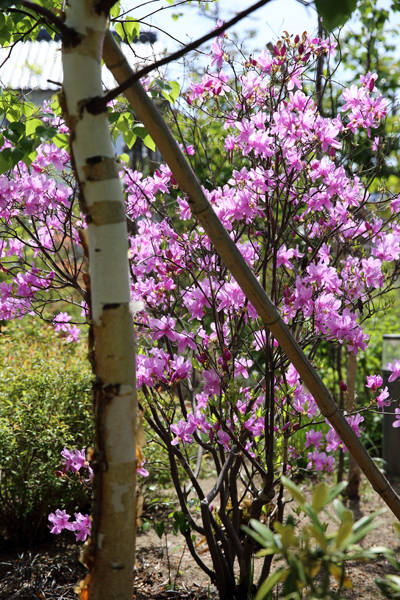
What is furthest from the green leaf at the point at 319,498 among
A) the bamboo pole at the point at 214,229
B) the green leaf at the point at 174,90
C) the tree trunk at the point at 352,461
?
the tree trunk at the point at 352,461

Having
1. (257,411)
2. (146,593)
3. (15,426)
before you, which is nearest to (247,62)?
(257,411)

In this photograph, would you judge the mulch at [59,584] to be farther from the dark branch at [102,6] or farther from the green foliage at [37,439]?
the dark branch at [102,6]

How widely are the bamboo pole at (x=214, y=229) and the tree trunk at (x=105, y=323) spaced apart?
22 centimetres

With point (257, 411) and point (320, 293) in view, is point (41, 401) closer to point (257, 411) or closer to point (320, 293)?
point (257, 411)

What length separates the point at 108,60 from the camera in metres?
1.44

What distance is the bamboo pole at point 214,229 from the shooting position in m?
1.43

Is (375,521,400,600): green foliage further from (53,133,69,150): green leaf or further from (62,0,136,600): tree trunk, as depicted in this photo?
(53,133,69,150): green leaf

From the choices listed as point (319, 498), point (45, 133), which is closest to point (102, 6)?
point (45, 133)

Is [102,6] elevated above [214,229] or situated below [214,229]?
above

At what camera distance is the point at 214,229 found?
4.99ft

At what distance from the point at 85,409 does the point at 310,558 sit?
2.96m

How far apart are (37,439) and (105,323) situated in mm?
2280

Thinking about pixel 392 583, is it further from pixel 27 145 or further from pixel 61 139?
pixel 61 139

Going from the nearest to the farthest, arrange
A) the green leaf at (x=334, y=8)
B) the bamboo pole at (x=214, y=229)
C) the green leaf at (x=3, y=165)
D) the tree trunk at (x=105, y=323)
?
the green leaf at (x=334, y=8), the tree trunk at (x=105, y=323), the bamboo pole at (x=214, y=229), the green leaf at (x=3, y=165)
